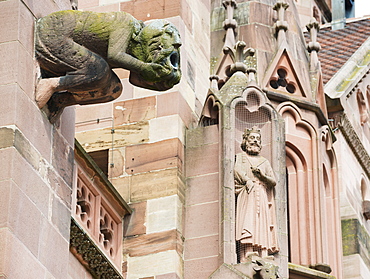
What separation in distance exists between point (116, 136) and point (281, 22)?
9.76ft

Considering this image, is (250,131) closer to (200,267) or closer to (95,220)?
(200,267)

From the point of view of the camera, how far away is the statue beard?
44.0 ft

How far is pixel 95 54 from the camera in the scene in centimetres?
812

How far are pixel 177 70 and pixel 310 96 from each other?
8.60 meters

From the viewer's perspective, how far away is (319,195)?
16.5m

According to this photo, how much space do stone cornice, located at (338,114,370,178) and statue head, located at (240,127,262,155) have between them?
766 centimetres

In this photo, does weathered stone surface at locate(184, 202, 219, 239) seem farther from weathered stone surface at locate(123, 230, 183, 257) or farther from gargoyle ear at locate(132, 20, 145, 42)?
gargoyle ear at locate(132, 20, 145, 42)

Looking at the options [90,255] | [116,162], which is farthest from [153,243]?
[90,255]

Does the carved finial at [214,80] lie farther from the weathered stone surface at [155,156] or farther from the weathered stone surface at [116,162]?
the weathered stone surface at [116,162]

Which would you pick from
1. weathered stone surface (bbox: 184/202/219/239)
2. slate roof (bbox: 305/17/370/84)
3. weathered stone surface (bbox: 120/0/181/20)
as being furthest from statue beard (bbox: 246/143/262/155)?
slate roof (bbox: 305/17/370/84)

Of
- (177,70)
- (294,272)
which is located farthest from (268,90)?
(177,70)

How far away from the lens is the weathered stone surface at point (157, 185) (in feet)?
44.3

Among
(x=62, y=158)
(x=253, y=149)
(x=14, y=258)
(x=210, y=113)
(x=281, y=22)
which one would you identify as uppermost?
(x=281, y=22)

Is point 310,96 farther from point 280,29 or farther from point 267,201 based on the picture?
point 267,201
